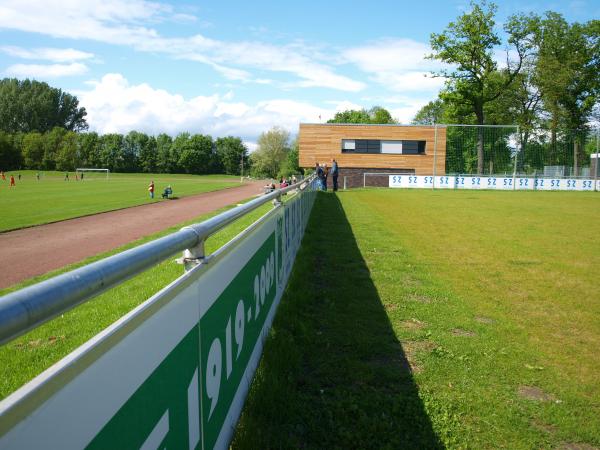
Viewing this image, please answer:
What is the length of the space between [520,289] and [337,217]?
865 cm

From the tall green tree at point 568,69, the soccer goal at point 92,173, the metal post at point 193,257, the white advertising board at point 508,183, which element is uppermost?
the tall green tree at point 568,69

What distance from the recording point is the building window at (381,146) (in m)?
44.7

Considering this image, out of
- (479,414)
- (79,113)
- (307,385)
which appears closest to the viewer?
(479,414)

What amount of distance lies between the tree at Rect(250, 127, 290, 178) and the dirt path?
85834mm

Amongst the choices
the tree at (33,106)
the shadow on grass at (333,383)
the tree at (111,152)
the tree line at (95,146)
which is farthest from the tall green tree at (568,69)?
the tree at (33,106)

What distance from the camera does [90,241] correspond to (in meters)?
11.9

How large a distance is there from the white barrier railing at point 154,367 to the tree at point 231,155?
117434 millimetres

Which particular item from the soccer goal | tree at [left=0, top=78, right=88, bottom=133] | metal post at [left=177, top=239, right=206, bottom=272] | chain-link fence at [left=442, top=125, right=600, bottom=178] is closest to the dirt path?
metal post at [left=177, top=239, right=206, bottom=272]

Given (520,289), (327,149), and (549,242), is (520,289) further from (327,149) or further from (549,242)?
(327,149)

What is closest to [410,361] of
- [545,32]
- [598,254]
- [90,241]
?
[598,254]

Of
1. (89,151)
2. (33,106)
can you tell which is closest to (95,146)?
(89,151)

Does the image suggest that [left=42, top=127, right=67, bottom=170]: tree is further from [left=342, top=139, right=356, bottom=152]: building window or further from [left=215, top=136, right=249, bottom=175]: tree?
[left=342, top=139, right=356, bottom=152]: building window

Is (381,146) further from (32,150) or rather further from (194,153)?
(32,150)

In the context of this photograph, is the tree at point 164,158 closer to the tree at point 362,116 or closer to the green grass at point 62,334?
the tree at point 362,116
